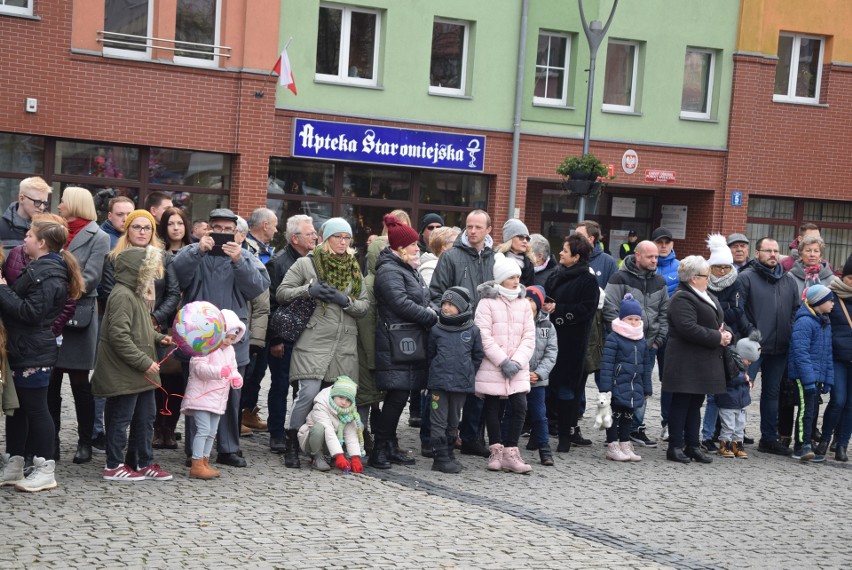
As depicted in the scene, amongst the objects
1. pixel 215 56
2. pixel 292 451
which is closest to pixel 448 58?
pixel 215 56

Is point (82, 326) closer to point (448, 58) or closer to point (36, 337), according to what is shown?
point (36, 337)

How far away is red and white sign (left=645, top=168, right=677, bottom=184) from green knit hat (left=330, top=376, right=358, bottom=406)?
59.0 ft

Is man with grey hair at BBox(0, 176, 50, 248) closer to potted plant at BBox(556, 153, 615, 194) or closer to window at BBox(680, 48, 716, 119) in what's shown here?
potted plant at BBox(556, 153, 615, 194)

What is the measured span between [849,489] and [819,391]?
1.59 meters

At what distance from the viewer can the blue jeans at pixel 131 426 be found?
848cm

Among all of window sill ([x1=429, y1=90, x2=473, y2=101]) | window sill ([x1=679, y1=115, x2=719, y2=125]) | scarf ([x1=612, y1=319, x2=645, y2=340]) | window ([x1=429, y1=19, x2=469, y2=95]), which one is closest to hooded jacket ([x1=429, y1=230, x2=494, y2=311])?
scarf ([x1=612, y1=319, x2=645, y2=340])

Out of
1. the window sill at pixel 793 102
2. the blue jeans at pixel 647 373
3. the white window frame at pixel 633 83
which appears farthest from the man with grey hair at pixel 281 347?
the window sill at pixel 793 102

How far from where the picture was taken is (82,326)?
8.82 metres

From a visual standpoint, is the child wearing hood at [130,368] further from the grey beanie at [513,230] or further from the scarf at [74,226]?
the grey beanie at [513,230]

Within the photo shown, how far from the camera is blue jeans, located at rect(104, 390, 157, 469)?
8.48m

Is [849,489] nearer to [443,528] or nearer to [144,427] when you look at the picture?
[443,528]

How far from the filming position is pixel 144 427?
856 centimetres

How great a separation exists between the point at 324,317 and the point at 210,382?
3.63 ft

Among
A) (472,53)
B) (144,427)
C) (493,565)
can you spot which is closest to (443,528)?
(493,565)
